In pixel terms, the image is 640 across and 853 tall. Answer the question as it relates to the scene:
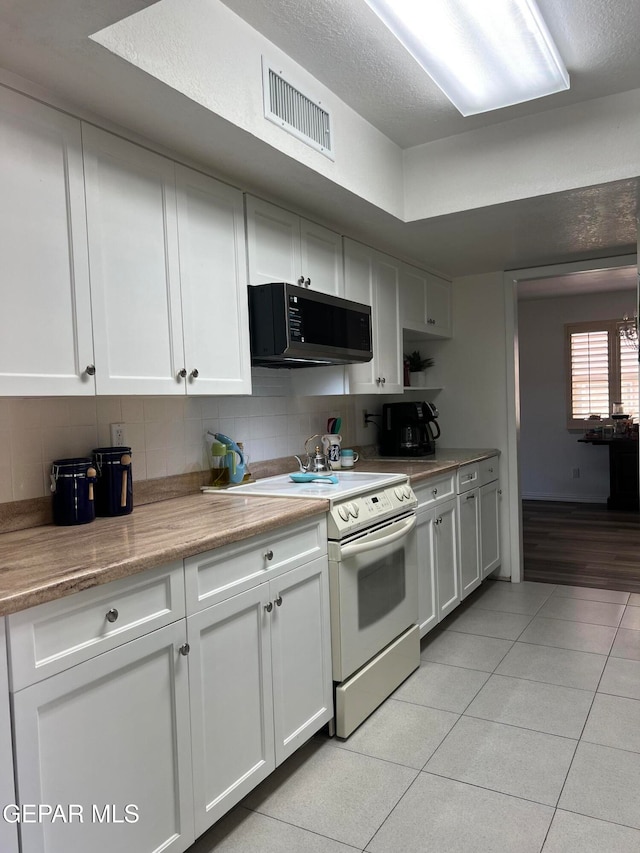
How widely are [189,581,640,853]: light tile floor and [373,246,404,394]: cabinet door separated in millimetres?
1471

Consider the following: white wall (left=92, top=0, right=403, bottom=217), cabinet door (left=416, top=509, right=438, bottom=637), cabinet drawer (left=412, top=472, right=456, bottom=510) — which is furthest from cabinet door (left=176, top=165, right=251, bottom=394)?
cabinet door (left=416, top=509, right=438, bottom=637)

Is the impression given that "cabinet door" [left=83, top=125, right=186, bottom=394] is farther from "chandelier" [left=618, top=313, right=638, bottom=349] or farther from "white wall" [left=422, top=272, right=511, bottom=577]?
"chandelier" [left=618, top=313, right=638, bottom=349]

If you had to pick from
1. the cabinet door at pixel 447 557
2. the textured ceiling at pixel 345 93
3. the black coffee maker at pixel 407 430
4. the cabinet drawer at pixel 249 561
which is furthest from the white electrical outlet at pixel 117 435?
the black coffee maker at pixel 407 430

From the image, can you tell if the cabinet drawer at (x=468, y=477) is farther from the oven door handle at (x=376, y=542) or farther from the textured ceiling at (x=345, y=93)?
the textured ceiling at (x=345, y=93)

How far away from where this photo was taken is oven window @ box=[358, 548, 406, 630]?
2.40 metres

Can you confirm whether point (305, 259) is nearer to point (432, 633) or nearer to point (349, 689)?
point (349, 689)

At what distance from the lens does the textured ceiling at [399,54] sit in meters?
1.91

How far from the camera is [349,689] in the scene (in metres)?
2.29

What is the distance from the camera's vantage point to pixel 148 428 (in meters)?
2.40

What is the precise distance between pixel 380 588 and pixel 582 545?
326cm

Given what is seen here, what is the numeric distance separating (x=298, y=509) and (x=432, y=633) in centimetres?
161

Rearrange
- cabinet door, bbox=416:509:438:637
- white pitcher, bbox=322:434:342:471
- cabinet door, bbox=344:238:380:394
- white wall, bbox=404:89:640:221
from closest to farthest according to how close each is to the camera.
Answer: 1. white wall, bbox=404:89:640:221
2. cabinet door, bbox=416:509:438:637
3. cabinet door, bbox=344:238:380:394
4. white pitcher, bbox=322:434:342:471

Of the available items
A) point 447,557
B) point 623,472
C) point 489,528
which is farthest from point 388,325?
point 623,472

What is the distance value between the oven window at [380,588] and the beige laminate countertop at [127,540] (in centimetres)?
41
